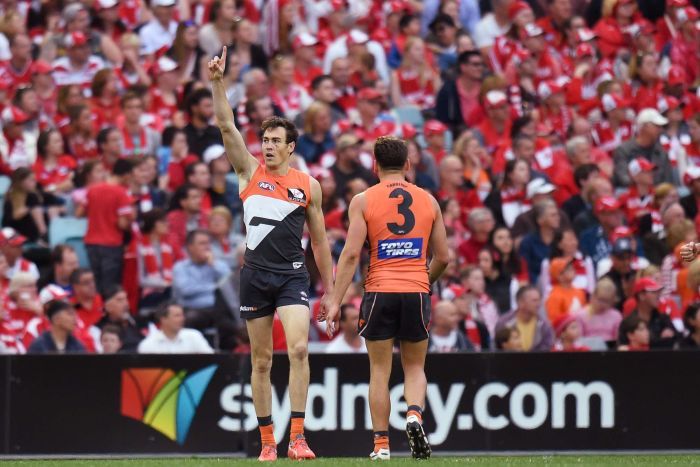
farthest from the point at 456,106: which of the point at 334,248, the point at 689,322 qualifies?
the point at 689,322

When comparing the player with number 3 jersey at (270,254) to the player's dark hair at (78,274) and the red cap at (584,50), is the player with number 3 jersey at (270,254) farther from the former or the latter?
the red cap at (584,50)

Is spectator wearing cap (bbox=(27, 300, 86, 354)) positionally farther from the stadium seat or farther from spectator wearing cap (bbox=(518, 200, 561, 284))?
the stadium seat

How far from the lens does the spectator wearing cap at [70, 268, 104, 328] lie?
641 inches

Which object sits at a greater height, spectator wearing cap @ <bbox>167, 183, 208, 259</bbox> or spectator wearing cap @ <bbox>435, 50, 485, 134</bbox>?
spectator wearing cap @ <bbox>435, 50, 485, 134</bbox>

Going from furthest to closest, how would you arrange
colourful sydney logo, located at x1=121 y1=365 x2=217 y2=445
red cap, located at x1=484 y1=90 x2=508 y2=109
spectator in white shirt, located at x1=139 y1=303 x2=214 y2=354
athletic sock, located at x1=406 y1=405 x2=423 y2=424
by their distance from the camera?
red cap, located at x1=484 y1=90 x2=508 y2=109, spectator in white shirt, located at x1=139 y1=303 x2=214 y2=354, colourful sydney logo, located at x1=121 y1=365 x2=217 y2=445, athletic sock, located at x1=406 y1=405 x2=423 y2=424

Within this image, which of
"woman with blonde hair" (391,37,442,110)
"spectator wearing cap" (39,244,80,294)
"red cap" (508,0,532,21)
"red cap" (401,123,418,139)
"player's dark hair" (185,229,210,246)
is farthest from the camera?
"red cap" (508,0,532,21)

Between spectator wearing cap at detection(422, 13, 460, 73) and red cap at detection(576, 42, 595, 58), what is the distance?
5.47 feet

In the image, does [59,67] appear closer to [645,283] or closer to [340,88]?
[340,88]

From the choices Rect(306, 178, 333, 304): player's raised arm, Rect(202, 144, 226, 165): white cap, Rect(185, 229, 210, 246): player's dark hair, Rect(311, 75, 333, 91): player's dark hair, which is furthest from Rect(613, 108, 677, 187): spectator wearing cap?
Rect(306, 178, 333, 304): player's raised arm

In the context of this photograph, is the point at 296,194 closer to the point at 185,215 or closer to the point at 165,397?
the point at 165,397

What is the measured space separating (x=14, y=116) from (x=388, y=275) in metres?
9.01

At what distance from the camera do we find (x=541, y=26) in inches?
933

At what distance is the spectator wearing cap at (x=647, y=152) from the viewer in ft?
65.4

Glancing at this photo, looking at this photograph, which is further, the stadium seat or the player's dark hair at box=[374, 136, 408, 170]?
the stadium seat
